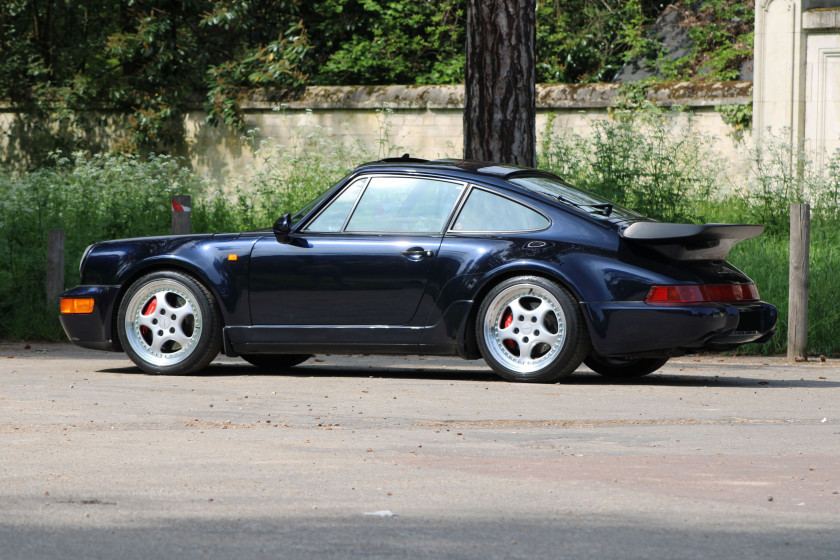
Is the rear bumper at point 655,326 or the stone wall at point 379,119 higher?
the stone wall at point 379,119

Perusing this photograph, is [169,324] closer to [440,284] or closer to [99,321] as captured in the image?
[99,321]

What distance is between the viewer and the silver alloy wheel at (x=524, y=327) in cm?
934

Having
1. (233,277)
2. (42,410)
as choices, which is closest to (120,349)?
(233,277)

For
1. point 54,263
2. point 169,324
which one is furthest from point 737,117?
point 169,324

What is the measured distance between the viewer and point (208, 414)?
779cm

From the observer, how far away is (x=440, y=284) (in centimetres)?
959

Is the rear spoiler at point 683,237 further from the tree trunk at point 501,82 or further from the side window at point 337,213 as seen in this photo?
the tree trunk at point 501,82

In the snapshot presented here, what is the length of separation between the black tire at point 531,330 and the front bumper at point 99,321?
2.69m

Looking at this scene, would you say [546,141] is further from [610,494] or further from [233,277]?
[610,494]

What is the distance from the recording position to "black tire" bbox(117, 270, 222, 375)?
10.1 meters

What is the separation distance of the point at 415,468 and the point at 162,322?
457 centimetres

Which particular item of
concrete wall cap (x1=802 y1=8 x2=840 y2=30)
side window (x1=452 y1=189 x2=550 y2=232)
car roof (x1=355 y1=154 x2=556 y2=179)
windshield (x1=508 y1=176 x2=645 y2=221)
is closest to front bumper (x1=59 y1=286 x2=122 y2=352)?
car roof (x1=355 y1=154 x2=556 y2=179)

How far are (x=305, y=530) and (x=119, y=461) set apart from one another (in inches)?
65.6

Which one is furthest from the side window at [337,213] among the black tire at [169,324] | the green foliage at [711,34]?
the green foliage at [711,34]
